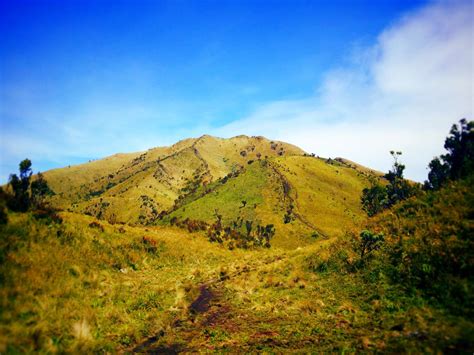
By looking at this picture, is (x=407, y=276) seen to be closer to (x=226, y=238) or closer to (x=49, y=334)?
(x=49, y=334)

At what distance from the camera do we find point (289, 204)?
381ft

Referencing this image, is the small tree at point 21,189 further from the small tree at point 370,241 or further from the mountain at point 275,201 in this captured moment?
the mountain at point 275,201

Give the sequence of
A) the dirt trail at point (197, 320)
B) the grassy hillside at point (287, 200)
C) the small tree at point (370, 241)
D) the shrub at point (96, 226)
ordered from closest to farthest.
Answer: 1. the dirt trail at point (197, 320)
2. the small tree at point (370, 241)
3. the shrub at point (96, 226)
4. the grassy hillside at point (287, 200)

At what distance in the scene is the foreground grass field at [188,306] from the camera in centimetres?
938

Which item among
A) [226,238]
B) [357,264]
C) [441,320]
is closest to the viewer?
[441,320]

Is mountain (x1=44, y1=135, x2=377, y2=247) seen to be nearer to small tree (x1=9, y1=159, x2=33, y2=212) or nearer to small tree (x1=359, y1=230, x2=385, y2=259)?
small tree (x1=359, y1=230, x2=385, y2=259)

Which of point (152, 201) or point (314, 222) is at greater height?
point (152, 201)

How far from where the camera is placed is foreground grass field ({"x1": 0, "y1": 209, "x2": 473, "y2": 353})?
30.8 feet

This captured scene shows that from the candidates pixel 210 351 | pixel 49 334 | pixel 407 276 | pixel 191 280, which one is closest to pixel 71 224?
pixel 191 280

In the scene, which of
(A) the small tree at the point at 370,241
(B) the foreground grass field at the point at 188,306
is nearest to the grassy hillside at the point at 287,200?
(A) the small tree at the point at 370,241

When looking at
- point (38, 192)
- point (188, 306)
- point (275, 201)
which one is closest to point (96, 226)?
point (38, 192)

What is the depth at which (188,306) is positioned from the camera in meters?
16.1

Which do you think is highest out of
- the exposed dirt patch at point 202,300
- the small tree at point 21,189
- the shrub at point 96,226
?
the small tree at point 21,189

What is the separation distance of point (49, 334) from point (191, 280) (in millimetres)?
13658
